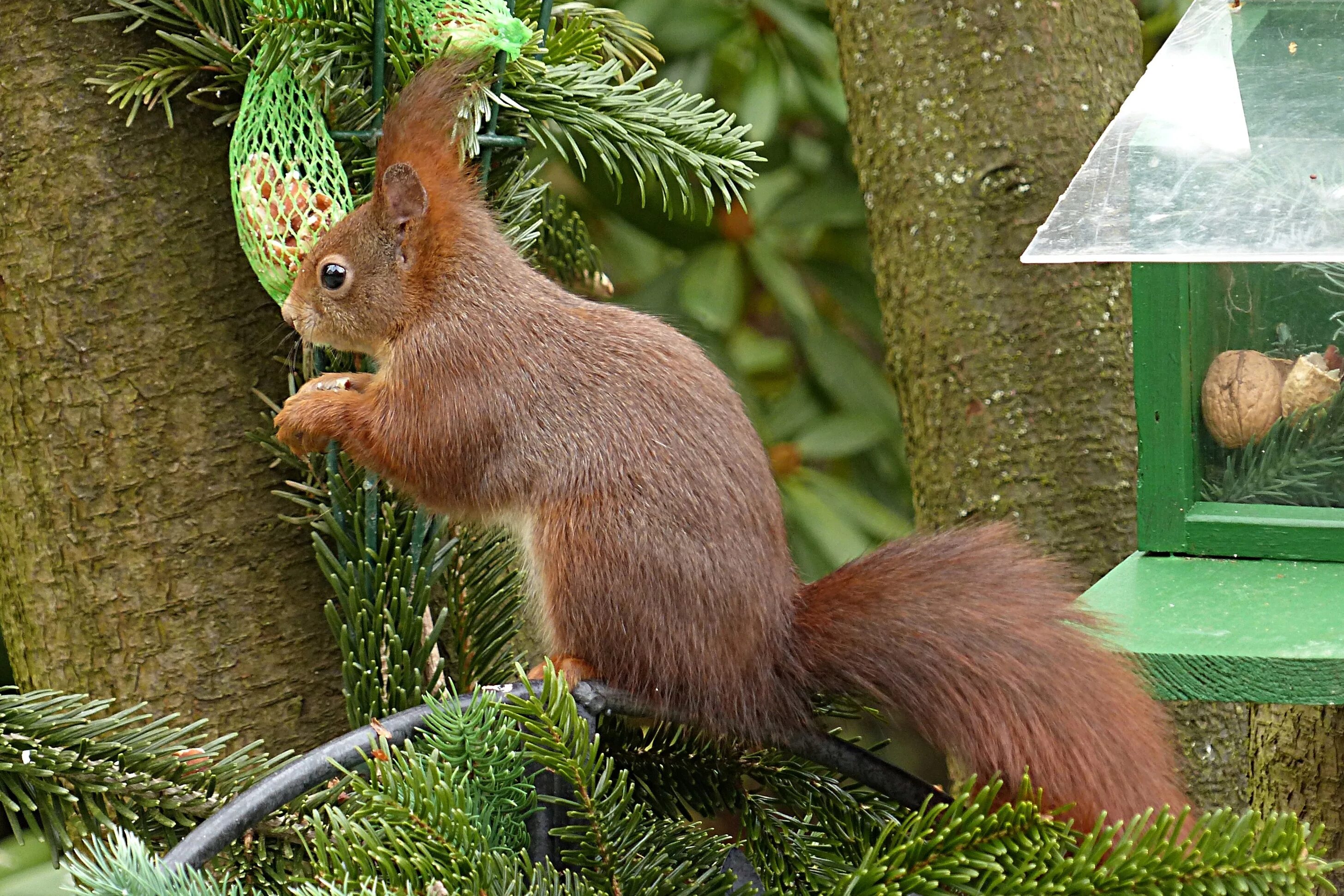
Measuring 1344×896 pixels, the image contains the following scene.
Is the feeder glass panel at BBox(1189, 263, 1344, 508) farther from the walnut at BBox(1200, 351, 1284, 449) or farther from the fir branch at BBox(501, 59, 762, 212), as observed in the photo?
the fir branch at BBox(501, 59, 762, 212)

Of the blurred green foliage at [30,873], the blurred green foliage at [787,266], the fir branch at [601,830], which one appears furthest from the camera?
the blurred green foliage at [787,266]

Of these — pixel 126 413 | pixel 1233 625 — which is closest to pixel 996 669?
pixel 1233 625

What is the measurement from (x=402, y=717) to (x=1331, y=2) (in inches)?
34.5

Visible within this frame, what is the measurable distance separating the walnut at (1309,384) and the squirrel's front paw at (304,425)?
77 cm

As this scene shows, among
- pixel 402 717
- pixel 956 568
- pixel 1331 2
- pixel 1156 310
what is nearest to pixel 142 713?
pixel 402 717

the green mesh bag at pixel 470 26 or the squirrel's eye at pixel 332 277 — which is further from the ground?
the green mesh bag at pixel 470 26

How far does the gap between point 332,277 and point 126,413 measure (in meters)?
0.18

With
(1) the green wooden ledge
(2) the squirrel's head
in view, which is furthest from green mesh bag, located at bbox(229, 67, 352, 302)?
(1) the green wooden ledge

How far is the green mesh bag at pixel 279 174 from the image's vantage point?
91cm

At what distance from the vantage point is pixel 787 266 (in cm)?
209

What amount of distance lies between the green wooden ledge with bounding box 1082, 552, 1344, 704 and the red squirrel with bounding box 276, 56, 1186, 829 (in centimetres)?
4

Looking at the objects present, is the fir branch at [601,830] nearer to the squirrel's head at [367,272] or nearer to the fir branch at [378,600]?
the fir branch at [378,600]

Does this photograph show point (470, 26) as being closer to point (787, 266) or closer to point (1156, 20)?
point (787, 266)

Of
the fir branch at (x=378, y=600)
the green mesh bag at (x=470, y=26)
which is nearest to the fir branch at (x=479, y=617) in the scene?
the fir branch at (x=378, y=600)
